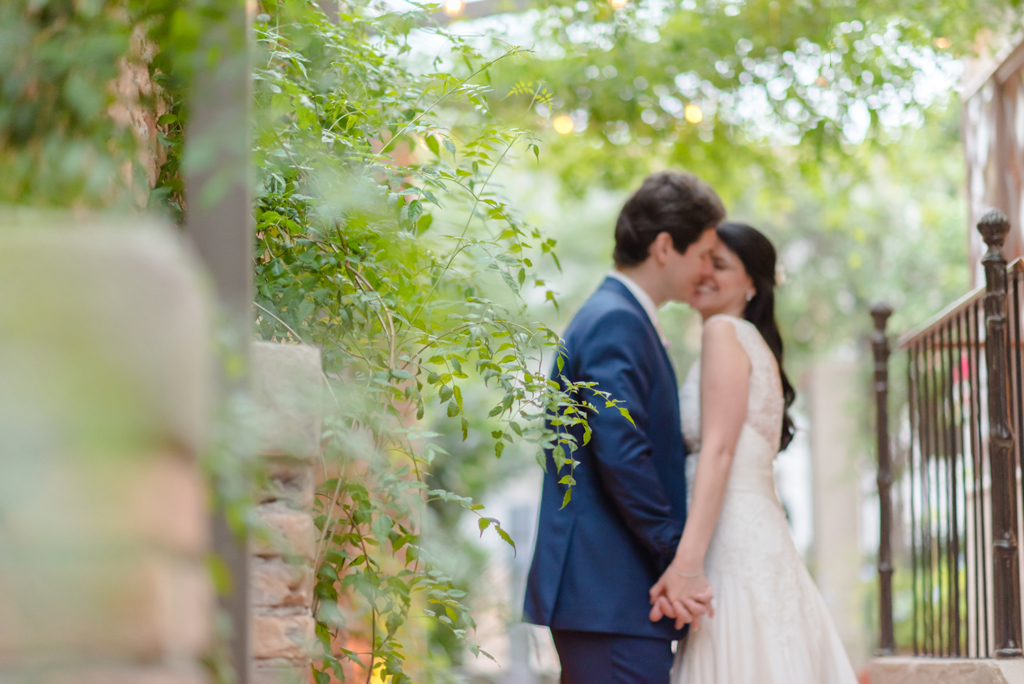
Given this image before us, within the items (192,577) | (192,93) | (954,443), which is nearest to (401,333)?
(192,93)

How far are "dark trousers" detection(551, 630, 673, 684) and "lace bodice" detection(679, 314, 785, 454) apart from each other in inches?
26.1

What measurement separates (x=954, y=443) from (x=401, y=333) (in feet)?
7.38

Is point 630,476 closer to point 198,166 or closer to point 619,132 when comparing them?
point 198,166

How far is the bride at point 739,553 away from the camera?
261 centimetres

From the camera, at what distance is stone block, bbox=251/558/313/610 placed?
1.61 m

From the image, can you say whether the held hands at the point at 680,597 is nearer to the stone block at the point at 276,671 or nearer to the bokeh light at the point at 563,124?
the stone block at the point at 276,671

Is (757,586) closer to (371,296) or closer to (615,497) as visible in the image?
(615,497)

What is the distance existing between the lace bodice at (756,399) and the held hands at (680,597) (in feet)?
1.62

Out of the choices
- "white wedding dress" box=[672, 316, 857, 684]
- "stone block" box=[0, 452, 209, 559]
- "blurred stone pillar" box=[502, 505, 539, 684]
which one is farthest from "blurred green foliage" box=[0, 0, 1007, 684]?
"white wedding dress" box=[672, 316, 857, 684]

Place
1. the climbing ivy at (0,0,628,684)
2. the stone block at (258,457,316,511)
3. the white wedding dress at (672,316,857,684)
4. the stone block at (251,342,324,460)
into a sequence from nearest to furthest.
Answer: the stone block at (251,342,324,460)
the stone block at (258,457,316,511)
the climbing ivy at (0,0,628,684)
the white wedding dress at (672,316,857,684)

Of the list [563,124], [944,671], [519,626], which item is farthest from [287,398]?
[519,626]

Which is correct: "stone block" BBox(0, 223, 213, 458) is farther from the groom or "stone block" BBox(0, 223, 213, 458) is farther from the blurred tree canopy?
the blurred tree canopy

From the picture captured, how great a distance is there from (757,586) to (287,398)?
1774 mm

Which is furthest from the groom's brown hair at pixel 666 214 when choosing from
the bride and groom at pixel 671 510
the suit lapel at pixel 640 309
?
the suit lapel at pixel 640 309
